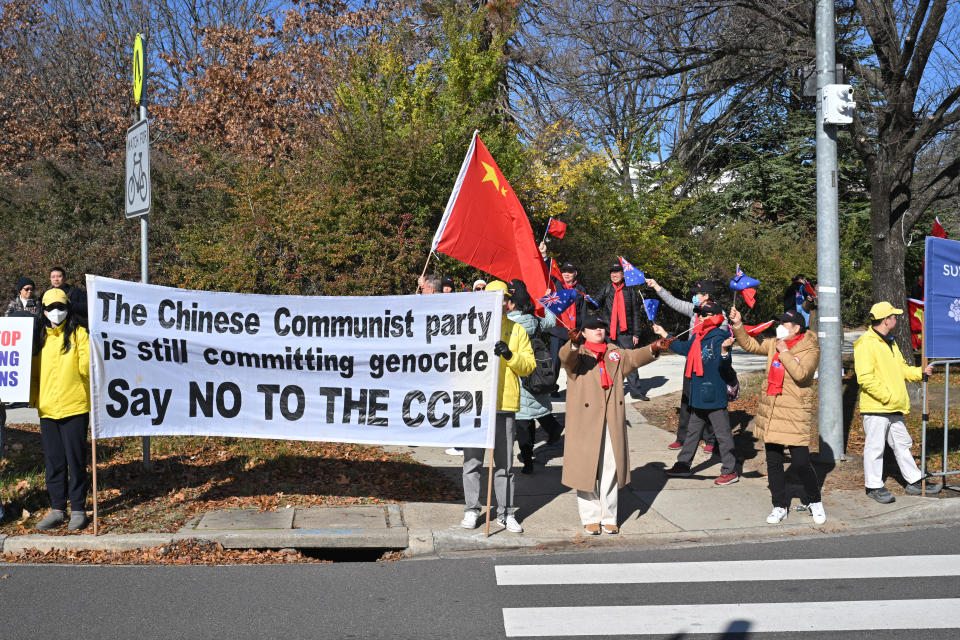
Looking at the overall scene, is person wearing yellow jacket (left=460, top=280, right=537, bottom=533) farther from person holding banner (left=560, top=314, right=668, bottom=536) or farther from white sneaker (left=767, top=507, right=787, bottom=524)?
white sneaker (left=767, top=507, right=787, bottom=524)

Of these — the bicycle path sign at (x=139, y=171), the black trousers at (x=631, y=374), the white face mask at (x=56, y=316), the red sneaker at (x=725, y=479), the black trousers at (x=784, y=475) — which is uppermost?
the bicycle path sign at (x=139, y=171)

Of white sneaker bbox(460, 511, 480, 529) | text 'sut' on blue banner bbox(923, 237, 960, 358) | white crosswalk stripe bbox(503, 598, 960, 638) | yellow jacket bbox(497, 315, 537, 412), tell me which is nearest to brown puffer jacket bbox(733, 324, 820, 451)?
text 'sut' on blue banner bbox(923, 237, 960, 358)

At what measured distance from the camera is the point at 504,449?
6.75 meters

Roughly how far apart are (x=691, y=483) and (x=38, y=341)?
19.7 feet

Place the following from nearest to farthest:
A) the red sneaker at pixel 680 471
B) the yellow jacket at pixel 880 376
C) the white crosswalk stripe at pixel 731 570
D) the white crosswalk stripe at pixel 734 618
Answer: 1. the white crosswalk stripe at pixel 734 618
2. the white crosswalk stripe at pixel 731 570
3. the yellow jacket at pixel 880 376
4. the red sneaker at pixel 680 471

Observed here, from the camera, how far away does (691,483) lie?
8320mm

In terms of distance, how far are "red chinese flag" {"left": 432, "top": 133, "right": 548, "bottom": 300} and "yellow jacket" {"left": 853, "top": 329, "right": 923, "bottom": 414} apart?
290 cm

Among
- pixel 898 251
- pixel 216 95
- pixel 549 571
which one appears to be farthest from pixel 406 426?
pixel 216 95

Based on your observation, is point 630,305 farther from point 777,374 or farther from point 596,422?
point 596,422

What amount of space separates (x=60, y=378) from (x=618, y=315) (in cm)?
702

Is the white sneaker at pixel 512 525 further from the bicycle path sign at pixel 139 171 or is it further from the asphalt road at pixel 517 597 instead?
the bicycle path sign at pixel 139 171

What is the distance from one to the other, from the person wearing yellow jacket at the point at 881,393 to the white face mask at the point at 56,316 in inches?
261

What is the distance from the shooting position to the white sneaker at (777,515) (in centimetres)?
698

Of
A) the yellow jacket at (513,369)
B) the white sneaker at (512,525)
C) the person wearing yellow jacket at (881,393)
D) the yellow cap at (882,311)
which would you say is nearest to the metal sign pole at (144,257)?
Answer: the yellow jacket at (513,369)
